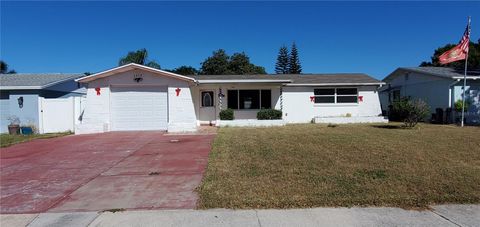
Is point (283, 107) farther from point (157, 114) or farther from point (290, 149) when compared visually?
point (290, 149)

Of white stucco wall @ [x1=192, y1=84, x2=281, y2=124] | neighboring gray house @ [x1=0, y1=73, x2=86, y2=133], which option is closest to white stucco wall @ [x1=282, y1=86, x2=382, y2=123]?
white stucco wall @ [x1=192, y1=84, x2=281, y2=124]

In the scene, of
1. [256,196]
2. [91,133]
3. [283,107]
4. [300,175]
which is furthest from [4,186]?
[283,107]

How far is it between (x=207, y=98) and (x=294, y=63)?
1762 inches

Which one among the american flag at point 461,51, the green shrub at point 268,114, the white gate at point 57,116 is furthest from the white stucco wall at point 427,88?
the white gate at point 57,116

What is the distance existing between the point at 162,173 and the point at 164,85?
9.78 metres

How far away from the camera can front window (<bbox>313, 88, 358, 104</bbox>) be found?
68.5 feet

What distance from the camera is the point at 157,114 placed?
16.5 m

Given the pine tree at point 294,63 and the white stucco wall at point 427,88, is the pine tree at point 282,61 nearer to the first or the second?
the pine tree at point 294,63

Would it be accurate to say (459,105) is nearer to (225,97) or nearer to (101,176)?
(225,97)

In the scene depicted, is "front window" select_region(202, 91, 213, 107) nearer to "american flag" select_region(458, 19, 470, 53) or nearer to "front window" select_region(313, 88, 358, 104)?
"front window" select_region(313, 88, 358, 104)

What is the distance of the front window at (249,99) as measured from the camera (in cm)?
1973

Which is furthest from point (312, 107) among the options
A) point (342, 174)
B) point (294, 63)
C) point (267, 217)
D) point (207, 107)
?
point (294, 63)

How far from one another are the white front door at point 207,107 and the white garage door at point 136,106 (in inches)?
137

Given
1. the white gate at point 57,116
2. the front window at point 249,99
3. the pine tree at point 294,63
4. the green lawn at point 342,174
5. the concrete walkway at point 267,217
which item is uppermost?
the pine tree at point 294,63
